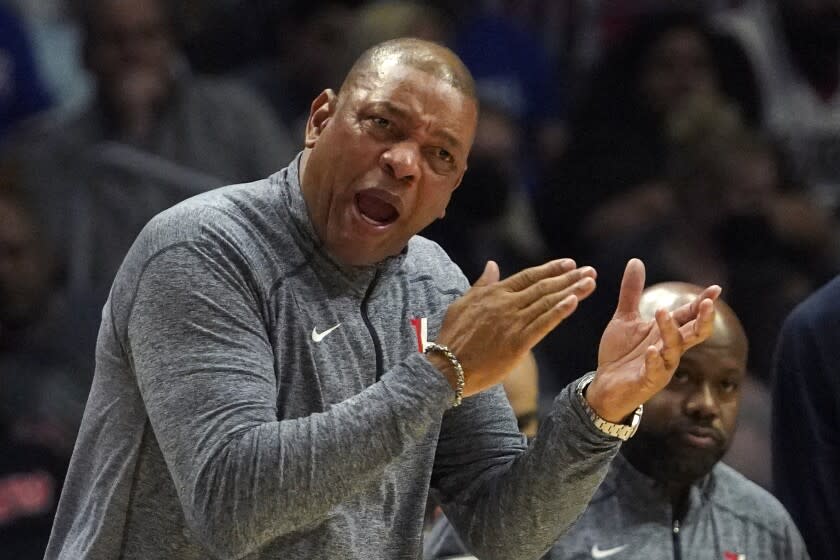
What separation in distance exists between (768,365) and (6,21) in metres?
2.69

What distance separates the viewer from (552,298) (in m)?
2.13

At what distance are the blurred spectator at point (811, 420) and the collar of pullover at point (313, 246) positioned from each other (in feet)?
3.67

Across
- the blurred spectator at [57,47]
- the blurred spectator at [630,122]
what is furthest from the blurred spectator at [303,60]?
the blurred spectator at [630,122]

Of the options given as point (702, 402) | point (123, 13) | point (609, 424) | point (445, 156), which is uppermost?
point (123, 13)

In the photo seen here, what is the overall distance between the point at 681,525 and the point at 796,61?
9.57 feet

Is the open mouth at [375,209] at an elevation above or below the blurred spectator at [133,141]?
below

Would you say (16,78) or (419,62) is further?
(16,78)

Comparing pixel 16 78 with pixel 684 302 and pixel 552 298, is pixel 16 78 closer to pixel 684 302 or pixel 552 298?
pixel 684 302

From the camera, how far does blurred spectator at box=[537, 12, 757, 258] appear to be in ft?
16.8

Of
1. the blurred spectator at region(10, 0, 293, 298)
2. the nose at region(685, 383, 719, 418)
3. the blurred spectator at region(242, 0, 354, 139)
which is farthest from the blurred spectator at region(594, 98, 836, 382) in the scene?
the nose at region(685, 383, 719, 418)

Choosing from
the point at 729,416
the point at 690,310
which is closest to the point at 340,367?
the point at 690,310

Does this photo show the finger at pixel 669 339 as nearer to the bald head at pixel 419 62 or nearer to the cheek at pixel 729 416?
the bald head at pixel 419 62

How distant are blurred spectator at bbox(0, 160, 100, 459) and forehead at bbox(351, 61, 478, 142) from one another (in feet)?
8.08

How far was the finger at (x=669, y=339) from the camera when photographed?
2.18 m
